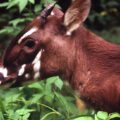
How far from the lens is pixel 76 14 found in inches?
232

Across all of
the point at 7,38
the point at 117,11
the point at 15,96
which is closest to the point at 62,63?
the point at 15,96

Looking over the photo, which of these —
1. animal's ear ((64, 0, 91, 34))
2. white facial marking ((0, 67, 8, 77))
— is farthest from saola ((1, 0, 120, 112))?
white facial marking ((0, 67, 8, 77))

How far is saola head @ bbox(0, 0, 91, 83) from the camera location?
5938mm

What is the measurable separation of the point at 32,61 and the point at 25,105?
0.40 metres

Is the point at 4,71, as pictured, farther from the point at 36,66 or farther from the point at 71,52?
the point at 71,52

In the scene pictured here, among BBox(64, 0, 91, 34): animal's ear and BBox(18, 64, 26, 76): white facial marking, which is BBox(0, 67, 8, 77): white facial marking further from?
BBox(64, 0, 91, 34): animal's ear

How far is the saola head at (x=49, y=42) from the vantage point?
594 centimetres

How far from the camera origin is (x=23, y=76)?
6.11 metres

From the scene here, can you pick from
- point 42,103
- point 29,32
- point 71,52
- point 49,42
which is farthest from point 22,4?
point 42,103

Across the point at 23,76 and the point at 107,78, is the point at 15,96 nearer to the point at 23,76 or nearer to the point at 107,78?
the point at 23,76

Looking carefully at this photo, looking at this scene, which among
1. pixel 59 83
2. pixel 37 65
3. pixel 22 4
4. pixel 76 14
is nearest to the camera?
pixel 76 14

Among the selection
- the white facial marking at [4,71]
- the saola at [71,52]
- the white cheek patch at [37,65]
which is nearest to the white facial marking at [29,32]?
the saola at [71,52]

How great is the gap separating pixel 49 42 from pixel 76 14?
33 cm

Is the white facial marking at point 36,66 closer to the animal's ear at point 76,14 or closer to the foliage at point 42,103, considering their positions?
the foliage at point 42,103
